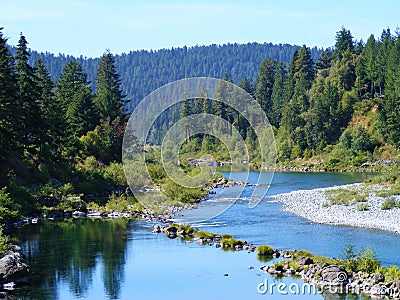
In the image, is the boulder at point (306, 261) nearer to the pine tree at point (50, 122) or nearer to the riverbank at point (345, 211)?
the riverbank at point (345, 211)

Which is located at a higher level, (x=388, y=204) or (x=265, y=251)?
(x=388, y=204)

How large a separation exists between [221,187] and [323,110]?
121 feet

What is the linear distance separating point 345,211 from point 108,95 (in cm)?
4270

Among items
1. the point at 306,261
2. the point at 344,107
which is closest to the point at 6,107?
the point at 306,261

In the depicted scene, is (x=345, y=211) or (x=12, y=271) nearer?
(x=12, y=271)

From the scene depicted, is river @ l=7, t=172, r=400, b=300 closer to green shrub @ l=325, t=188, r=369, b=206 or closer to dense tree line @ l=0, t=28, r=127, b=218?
green shrub @ l=325, t=188, r=369, b=206

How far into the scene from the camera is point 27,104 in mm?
58469

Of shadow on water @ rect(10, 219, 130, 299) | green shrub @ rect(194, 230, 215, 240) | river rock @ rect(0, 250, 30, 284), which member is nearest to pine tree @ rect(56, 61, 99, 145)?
shadow on water @ rect(10, 219, 130, 299)

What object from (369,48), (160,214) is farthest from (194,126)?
(160,214)

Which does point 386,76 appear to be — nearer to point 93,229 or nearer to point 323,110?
point 323,110

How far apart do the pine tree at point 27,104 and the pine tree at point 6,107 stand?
1.53 m

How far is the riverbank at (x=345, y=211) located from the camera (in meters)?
42.6

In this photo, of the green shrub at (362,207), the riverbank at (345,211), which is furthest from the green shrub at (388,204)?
the green shrub at (362,207)

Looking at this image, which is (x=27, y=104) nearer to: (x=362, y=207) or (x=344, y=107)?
(x=362, y=207)
